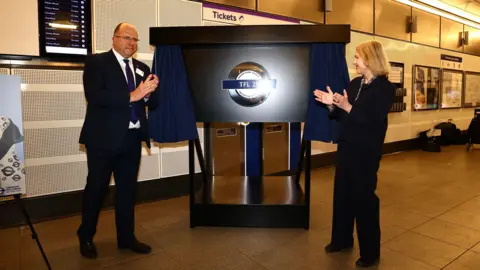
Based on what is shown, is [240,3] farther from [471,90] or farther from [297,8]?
[471,90]

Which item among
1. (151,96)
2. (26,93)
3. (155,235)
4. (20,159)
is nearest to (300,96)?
(151,96)

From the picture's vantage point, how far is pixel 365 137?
2.38 meters

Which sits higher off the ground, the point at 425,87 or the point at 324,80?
the point at 425,87

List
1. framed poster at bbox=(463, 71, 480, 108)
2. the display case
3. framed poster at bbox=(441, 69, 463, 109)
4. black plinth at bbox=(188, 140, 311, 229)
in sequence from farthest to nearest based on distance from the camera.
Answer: framed poster at bbox=(463, 71, 480, 108) < framed poster at bbox=(441, 69, 463, 109) < the display case < black plinth at bbox=(188, 140, 311, 229)

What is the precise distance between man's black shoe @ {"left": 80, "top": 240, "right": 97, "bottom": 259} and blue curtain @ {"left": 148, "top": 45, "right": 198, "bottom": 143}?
969 millimetres

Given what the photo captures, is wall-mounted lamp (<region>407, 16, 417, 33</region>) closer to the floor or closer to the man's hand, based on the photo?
the floor

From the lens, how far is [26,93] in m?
3.31

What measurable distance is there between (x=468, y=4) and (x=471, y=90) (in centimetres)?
265

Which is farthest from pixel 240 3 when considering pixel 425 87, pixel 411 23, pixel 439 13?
pixel 439 13

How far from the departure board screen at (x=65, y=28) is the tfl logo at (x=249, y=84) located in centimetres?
170

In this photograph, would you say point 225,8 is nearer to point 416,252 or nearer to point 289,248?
point 289,248

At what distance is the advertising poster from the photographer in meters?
2.66

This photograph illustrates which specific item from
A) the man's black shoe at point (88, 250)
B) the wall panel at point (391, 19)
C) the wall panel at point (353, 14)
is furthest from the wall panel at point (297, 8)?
the man's black shoe at point (88, 250)

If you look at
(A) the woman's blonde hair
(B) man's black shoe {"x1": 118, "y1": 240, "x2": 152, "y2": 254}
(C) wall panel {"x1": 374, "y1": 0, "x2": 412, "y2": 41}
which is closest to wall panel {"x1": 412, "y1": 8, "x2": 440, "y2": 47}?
(C) wall panel {"x1": 374, "y1": 0, "x2": 412, "y2": 41}
